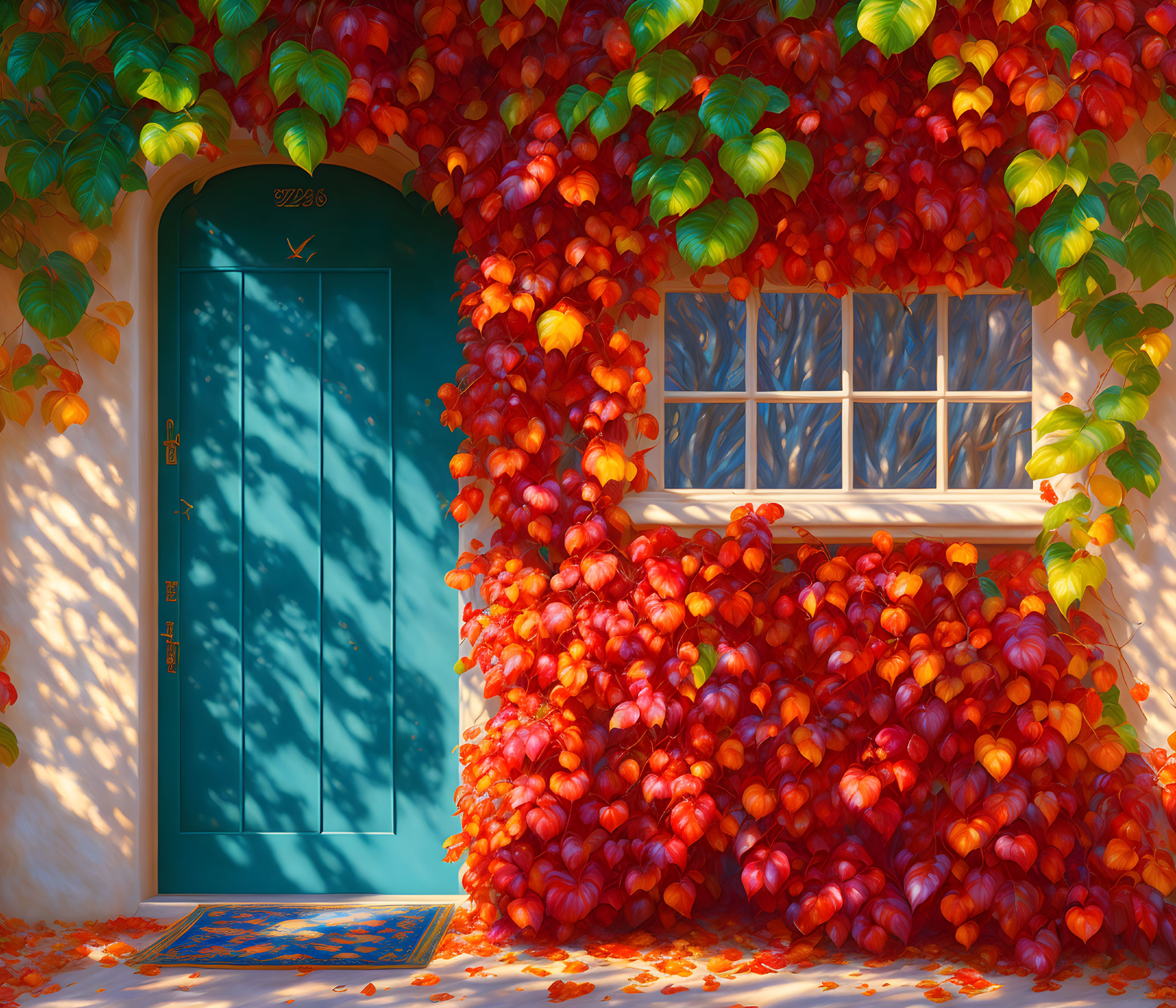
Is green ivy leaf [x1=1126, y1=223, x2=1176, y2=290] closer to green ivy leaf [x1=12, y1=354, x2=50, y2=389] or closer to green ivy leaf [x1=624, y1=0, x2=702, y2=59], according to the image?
green ivy leaf [x1=624, y1=0, x2=702, y2=59]

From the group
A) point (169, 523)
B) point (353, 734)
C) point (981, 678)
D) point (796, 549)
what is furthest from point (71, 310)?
point (981, 678)

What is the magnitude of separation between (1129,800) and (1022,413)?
127 centimetres

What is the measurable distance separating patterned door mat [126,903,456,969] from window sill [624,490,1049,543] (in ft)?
4.85

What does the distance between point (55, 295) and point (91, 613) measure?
1.04 m

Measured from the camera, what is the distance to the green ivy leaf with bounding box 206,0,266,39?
2486 millimetres

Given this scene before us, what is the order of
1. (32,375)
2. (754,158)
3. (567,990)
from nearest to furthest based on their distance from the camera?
(567,990)
(754,158)
(32,375)

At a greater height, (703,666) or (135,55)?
(135,55)

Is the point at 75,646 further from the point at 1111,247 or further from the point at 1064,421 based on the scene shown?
the point at 1111,247

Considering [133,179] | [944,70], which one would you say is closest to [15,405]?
[133,179]

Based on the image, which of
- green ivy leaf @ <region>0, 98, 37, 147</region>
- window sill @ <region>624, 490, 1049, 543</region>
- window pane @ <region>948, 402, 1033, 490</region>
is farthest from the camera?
window pane @ <region>948, 402, 1033, 490</region>

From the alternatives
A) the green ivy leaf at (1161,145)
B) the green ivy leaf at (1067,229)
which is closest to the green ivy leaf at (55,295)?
the green ivy leaf at (1067,229)

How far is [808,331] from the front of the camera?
2900mm

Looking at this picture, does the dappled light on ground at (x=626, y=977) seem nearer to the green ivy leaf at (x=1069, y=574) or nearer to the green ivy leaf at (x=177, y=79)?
the green ivy leaf at (x=1069, y=574)

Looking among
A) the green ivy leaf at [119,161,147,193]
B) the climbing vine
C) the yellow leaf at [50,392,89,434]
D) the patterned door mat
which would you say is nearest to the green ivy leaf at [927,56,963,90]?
the climbing vine
